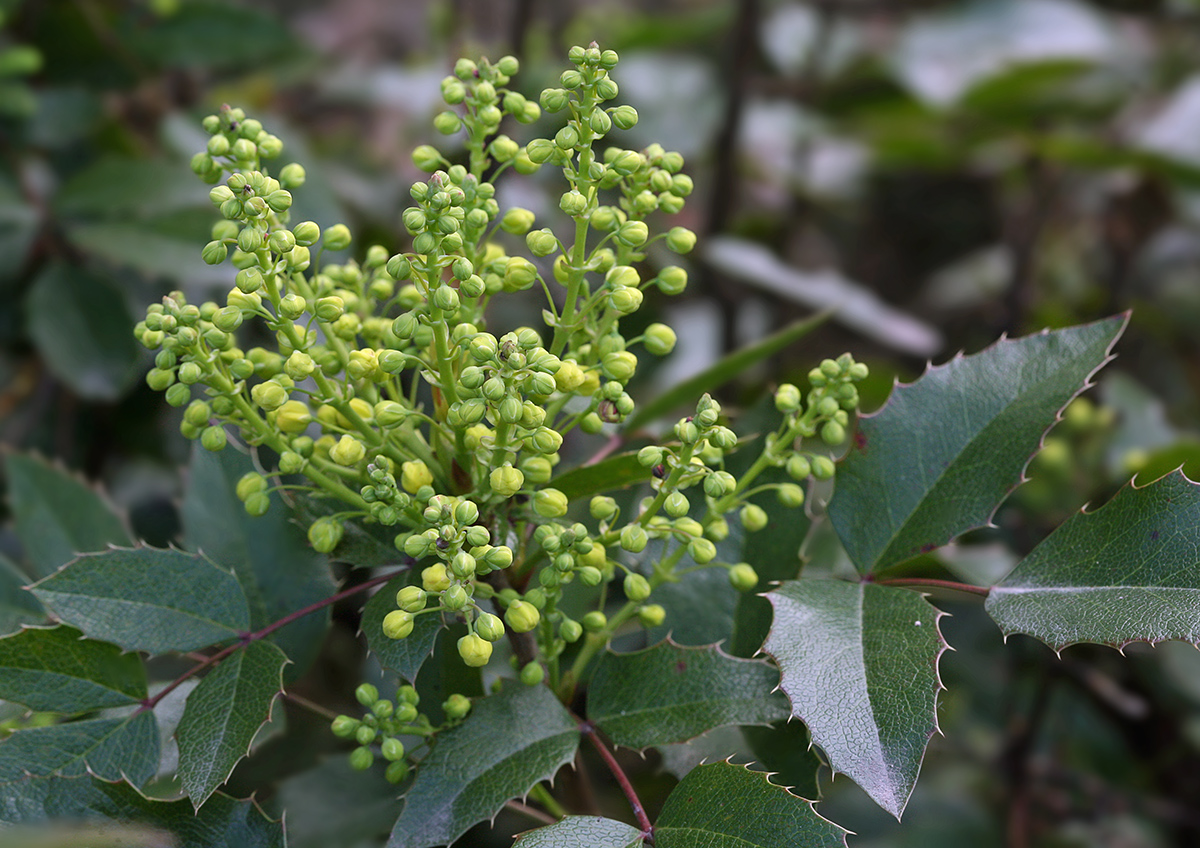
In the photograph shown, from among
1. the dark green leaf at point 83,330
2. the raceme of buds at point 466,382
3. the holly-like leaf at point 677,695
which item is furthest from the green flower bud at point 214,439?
the dark green leaf at point 83,330

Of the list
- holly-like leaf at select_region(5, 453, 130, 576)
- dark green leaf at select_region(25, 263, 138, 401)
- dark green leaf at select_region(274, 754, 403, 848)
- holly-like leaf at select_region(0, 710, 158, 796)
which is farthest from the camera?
dark green leaf at select_region(25, 263, 138, 401)

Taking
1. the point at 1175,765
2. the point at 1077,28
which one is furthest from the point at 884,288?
the point at 1175,765

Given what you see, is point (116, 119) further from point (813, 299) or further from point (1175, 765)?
point (1175, 765)

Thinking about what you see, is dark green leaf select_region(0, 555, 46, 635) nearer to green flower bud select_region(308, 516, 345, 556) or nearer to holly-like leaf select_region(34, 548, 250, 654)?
holly-like leaf select_region(34, 548, 250, 654)

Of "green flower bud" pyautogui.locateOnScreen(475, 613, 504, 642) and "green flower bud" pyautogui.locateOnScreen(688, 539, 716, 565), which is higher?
"green flower bud" pyautogui.locateOnScreen(475, 613, 504, 642)

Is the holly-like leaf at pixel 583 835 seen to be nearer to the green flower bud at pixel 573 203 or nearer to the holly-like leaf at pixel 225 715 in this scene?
the holly-like leaf at pixel 225 715

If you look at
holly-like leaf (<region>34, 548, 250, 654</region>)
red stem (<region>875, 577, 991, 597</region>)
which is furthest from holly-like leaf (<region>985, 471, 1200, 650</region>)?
holly-like leaf (<region>34, 548, 250, 654</region>)

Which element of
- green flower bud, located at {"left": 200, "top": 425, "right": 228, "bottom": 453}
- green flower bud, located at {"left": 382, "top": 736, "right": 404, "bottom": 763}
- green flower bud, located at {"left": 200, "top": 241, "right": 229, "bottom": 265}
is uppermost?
green flower bud, located at {"left": 200, "top": 241, "right": 229, "bottom": 265}
